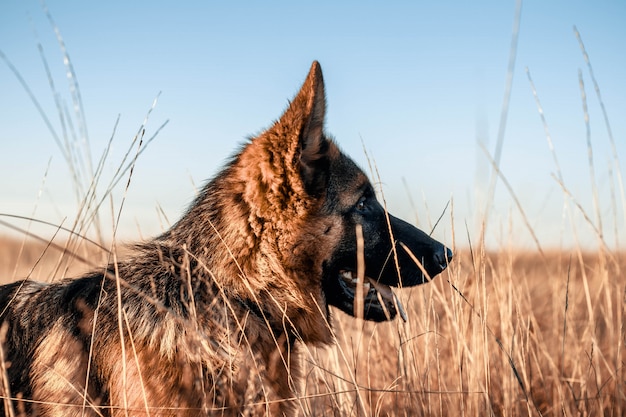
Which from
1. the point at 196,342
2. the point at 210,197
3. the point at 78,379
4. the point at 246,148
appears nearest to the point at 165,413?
the point at 196,342

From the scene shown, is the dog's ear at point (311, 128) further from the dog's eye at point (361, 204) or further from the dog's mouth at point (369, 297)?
the dog's mouth at point (369, 297)

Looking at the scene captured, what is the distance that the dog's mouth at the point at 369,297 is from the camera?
3.39m

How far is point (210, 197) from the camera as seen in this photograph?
10.9 feet

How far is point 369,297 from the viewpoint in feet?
11.3

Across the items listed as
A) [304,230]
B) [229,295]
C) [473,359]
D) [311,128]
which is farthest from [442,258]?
[229,295]

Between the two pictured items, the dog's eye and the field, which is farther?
the dog's eye

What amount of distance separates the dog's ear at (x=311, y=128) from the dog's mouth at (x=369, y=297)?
0.62 meters

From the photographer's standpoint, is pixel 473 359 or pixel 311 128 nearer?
pixel 473 359

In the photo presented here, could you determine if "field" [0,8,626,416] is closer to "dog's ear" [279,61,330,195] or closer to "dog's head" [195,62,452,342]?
"dog's head" [195,62,452,342]

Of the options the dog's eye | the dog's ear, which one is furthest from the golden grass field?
the dog's ear

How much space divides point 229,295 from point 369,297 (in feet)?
3.24

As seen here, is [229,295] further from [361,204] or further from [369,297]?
[361,204]

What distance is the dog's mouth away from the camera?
339cm

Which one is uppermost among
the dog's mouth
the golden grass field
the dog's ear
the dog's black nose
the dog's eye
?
the dog's ear
